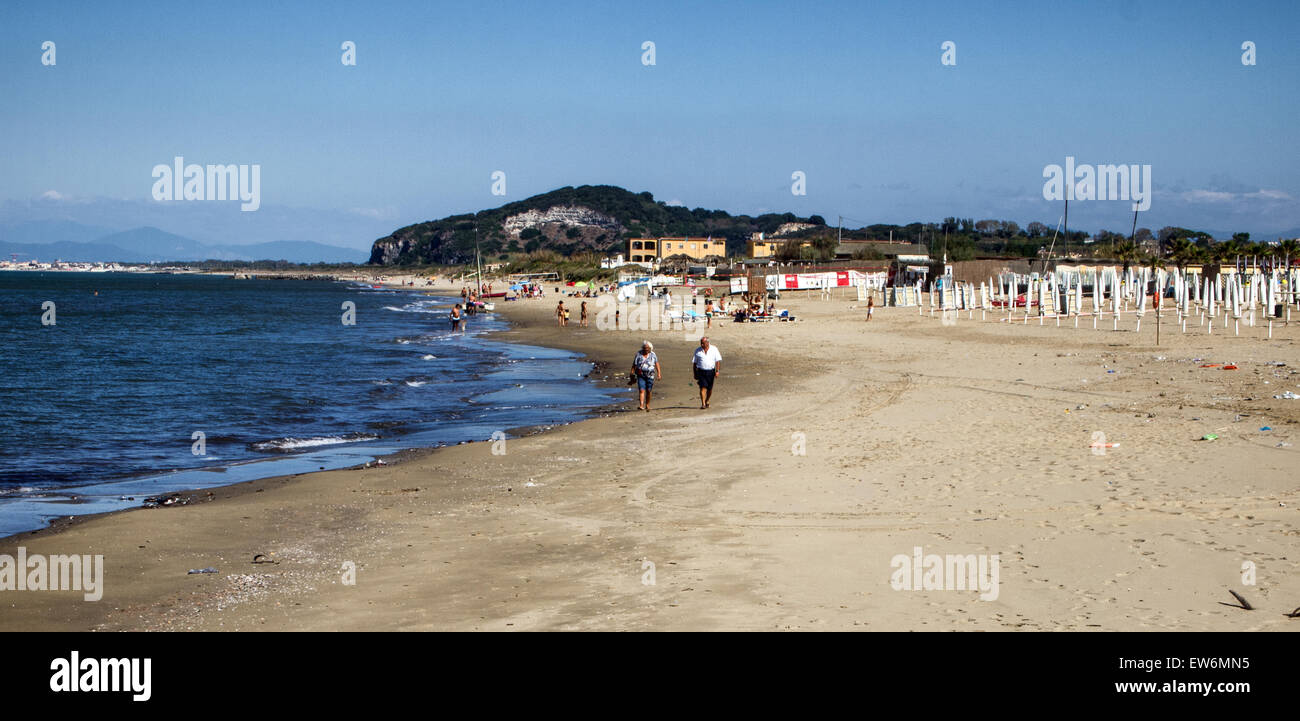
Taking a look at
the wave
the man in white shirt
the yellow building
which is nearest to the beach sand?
the man in white shirt

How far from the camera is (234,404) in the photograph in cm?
2312

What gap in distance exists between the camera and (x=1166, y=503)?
9.24 meters

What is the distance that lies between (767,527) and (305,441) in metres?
11.0

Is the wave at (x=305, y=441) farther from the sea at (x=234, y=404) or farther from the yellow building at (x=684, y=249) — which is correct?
the yellow building at (x=684, y=249)

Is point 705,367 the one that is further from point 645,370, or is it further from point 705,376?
point 645,370

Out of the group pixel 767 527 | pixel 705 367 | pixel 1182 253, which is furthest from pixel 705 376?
pixel 1182 253

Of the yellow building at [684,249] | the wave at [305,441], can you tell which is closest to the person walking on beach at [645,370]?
the wave at [305,441]

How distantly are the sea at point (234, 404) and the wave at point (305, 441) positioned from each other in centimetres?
4

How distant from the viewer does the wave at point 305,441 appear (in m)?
16.9
